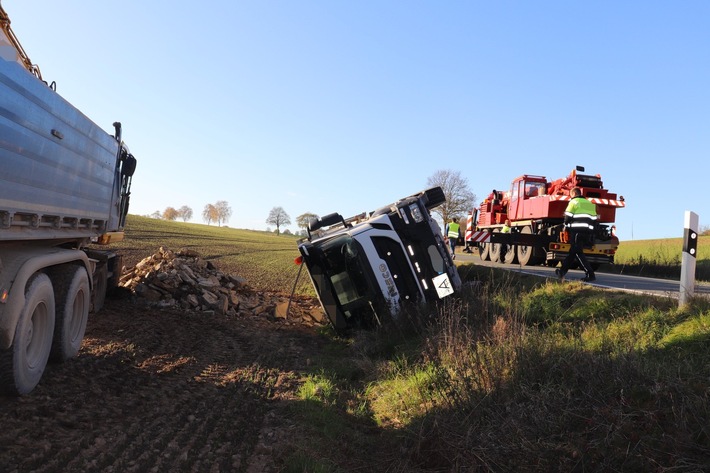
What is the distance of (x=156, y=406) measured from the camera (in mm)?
4715

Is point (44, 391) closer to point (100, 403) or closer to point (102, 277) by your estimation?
point (100, 403)

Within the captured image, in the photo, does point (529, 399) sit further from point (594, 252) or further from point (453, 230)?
point (453, 230)

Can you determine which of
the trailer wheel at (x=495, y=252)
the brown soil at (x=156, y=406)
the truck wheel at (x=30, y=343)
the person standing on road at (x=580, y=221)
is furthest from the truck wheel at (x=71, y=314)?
the trailer wheel at (x=495, y=252)

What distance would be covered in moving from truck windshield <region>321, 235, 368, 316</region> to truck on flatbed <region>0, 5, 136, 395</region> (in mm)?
3517

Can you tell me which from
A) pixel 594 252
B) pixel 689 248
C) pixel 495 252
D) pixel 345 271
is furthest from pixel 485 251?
pixel 689 248

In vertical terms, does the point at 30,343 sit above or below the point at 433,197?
below

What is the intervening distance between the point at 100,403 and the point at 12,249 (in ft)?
5.14

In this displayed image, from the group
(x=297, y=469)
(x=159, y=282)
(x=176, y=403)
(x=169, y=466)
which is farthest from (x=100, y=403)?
(x=159, y=282)

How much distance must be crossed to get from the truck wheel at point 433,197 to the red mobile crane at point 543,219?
539 cm

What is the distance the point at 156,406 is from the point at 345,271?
14.0 ft

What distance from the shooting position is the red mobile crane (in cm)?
1449

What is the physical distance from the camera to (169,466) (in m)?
3.48

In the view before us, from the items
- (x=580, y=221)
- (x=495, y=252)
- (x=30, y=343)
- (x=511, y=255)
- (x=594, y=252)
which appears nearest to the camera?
(x=30, y=343)

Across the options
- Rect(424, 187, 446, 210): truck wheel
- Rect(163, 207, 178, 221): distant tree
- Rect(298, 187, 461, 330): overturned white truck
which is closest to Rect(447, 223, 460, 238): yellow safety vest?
Rect(424, 187, 446, 210): truck wheel
